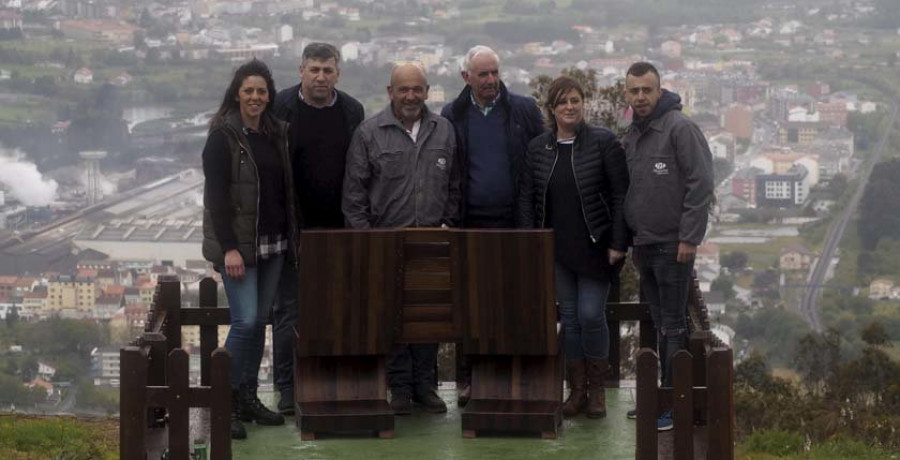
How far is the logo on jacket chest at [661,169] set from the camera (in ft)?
23.9

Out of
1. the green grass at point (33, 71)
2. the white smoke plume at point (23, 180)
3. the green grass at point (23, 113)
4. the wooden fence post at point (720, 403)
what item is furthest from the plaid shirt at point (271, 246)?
the green grass at point (33, 71)

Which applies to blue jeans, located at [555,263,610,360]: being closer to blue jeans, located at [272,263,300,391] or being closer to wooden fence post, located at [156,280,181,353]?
blue jeans, located at [272,263,300,391]

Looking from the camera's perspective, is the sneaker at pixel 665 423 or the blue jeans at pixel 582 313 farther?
the blue jeans at pixel 582 313

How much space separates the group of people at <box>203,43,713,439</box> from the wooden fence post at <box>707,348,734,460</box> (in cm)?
97

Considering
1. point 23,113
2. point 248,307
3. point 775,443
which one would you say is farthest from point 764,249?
point 248,307

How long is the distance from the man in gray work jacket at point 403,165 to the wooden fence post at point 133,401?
1382mm

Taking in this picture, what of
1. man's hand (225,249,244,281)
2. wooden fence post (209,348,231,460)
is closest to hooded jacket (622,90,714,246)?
man's hand (225,249,244,281)

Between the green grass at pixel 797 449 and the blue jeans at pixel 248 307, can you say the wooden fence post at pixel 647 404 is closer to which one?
the blue jeans at pixel 248 307

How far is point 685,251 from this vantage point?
23.8 ft

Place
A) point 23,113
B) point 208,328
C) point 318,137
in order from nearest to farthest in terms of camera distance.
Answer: point 318,137, point 208,328, point 23,113

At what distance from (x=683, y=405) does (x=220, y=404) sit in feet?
5.29

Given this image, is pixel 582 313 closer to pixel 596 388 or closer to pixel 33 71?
pixel 596 388

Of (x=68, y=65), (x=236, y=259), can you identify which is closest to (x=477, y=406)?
(x=236, y=259)

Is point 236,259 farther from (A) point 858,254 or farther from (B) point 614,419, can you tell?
→ (A) point 858,254
